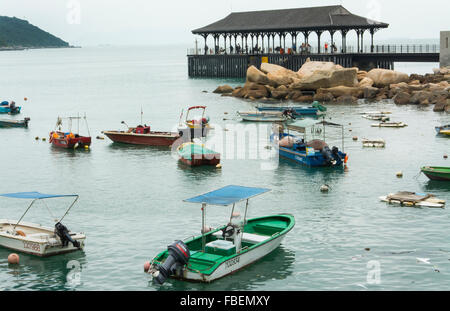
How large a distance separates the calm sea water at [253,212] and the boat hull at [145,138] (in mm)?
1008

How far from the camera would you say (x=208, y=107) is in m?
78.9

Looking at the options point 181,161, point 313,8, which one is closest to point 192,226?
point 181,161

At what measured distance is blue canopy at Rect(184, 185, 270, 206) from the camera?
80.4ft

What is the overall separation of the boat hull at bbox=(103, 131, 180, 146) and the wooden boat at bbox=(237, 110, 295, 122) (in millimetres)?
15955

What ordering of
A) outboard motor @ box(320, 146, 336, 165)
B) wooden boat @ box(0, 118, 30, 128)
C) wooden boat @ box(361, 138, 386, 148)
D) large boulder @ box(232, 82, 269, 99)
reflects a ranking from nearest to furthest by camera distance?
outboard motor @ box(320, 146, 336, 165) → wooden boat @ box(361, 138, 386, 148) → wooden boat @ box(0, 118, 30, 128) → large boulder @ box(232, 82, 269, 99)

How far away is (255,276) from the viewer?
2356cm

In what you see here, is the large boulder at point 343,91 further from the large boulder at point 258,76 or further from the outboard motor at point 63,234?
the outboard motor at point 63,234

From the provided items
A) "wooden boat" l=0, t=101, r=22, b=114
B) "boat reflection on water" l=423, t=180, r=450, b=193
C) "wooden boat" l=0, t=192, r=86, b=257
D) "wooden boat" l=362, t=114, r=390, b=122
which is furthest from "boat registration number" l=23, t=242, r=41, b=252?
"wooden boat" l=0, t=101, r=22, b=114

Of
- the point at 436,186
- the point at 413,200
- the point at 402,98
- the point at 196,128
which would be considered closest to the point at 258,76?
the point at 402,98

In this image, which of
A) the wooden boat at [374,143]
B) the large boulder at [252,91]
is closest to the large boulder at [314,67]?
the large boulder at [252,91]

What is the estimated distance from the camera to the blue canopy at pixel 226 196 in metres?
24.5

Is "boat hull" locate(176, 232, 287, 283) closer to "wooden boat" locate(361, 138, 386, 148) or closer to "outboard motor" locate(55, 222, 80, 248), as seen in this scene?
"outboard motor" locate(55, 222, 80, 248)
